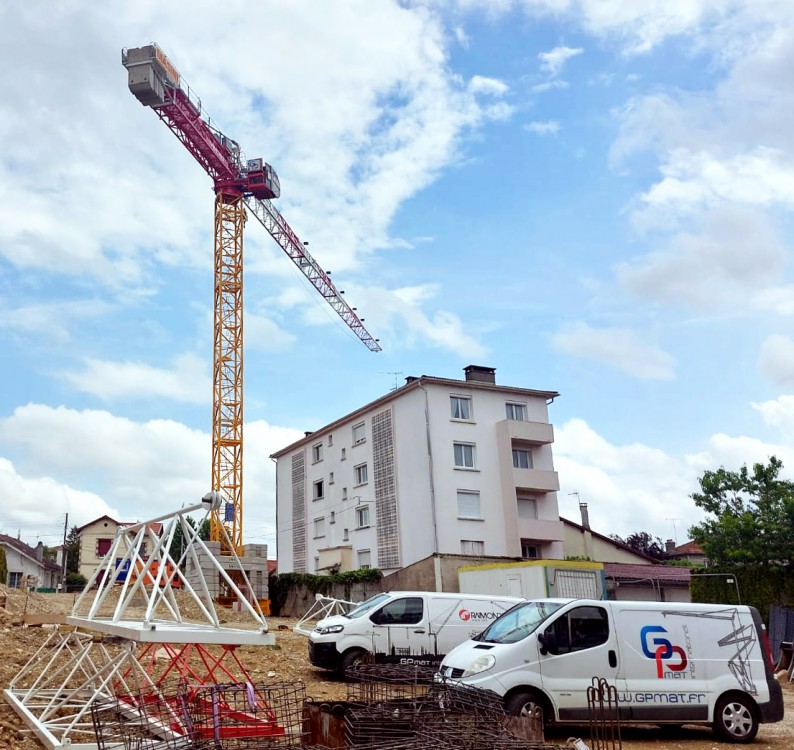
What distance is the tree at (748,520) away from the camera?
1062 inches

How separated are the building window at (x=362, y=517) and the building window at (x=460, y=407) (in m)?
7.02

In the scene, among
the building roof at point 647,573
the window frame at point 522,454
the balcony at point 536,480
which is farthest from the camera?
the window frame at point 522,454

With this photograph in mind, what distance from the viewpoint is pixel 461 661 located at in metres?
11.9

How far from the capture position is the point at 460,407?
41031mm

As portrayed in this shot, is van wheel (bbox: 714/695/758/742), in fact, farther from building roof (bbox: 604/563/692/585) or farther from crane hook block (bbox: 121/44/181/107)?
crane hook block (bbox: 121/44/181/107)

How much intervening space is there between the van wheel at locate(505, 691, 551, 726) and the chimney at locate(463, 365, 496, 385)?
105 ft

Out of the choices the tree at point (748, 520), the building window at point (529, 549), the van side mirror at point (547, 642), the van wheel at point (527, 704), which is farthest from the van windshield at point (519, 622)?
the building window at point (529, 549)

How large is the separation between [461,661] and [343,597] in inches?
992

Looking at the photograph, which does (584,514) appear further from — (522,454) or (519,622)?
(519,622)

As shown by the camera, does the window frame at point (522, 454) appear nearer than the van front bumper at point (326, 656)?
No

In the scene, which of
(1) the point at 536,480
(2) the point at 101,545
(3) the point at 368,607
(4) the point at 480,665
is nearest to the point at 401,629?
(3) the point at 368,607

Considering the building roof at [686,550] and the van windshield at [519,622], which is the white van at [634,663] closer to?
the van windshield at [519,622]

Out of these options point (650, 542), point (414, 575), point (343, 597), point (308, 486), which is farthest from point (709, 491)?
point (650, 542)

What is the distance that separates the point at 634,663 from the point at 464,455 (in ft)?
93.4
